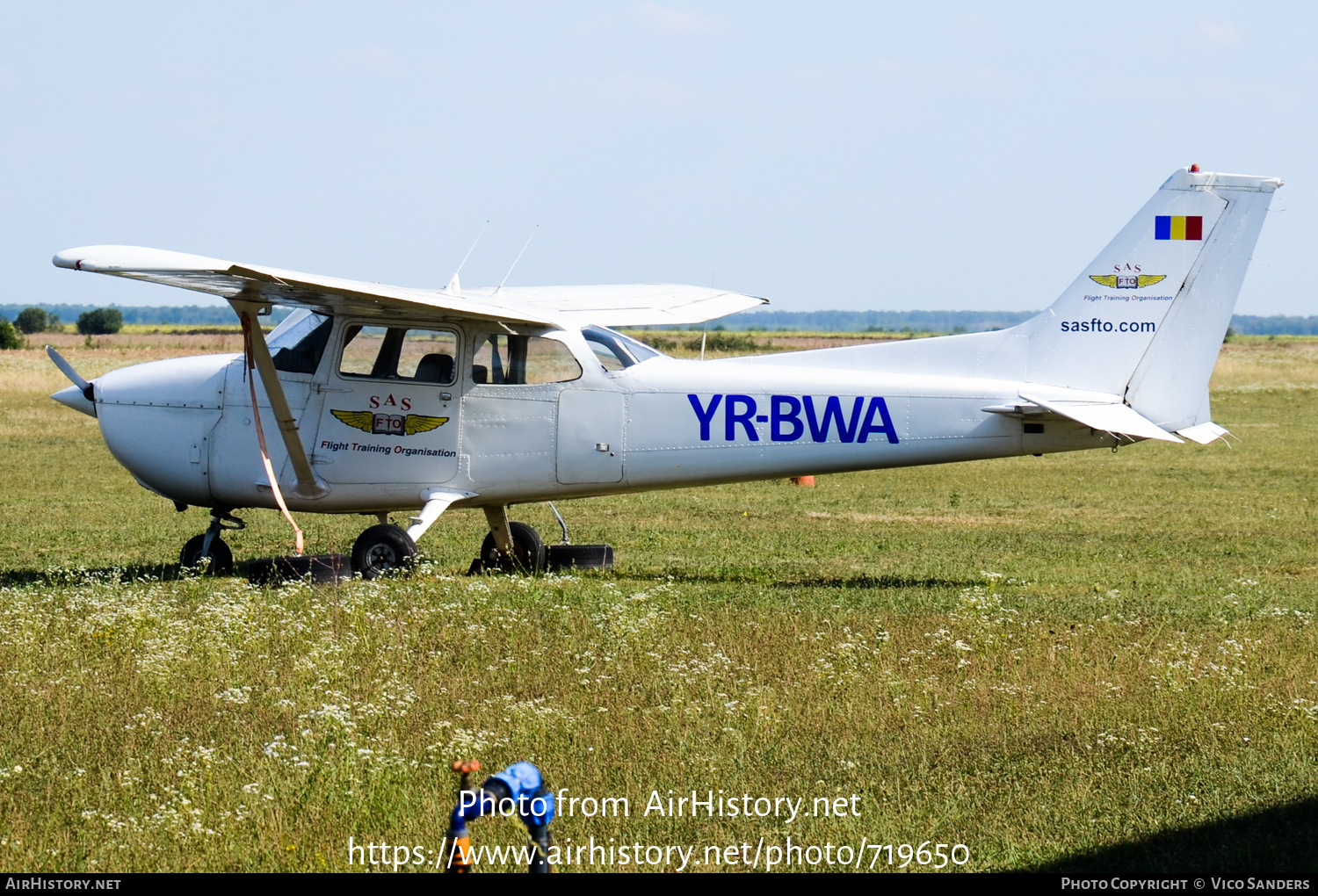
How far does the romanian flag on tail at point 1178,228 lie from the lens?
11.3 meters

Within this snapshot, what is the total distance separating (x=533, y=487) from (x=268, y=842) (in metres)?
6.51

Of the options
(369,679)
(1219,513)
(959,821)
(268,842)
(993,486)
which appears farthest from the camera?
(993,486)

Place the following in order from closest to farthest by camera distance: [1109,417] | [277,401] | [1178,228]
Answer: [1109,417] < [1178,228] < [277,401]

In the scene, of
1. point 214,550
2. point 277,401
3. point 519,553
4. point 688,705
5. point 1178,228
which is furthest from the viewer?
point 519,553

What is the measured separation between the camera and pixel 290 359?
39.6 feet

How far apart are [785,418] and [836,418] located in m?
0.41

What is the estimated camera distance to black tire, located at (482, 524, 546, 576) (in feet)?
43.0

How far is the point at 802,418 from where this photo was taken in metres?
11.5

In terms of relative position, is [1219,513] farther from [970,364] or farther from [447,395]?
[447,395]

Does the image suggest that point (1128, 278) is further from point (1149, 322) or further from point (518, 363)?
point (518, 363)

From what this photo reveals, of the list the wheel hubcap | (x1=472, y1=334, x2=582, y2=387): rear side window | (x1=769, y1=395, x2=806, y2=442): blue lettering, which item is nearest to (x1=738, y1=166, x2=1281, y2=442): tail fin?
(x1=769, y1=395, x2=806, y2=442): blue lettering

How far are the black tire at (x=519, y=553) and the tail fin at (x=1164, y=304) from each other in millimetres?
4774

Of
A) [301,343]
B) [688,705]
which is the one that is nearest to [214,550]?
[301,343]

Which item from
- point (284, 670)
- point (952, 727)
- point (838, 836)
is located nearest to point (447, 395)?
point (284, 670)
